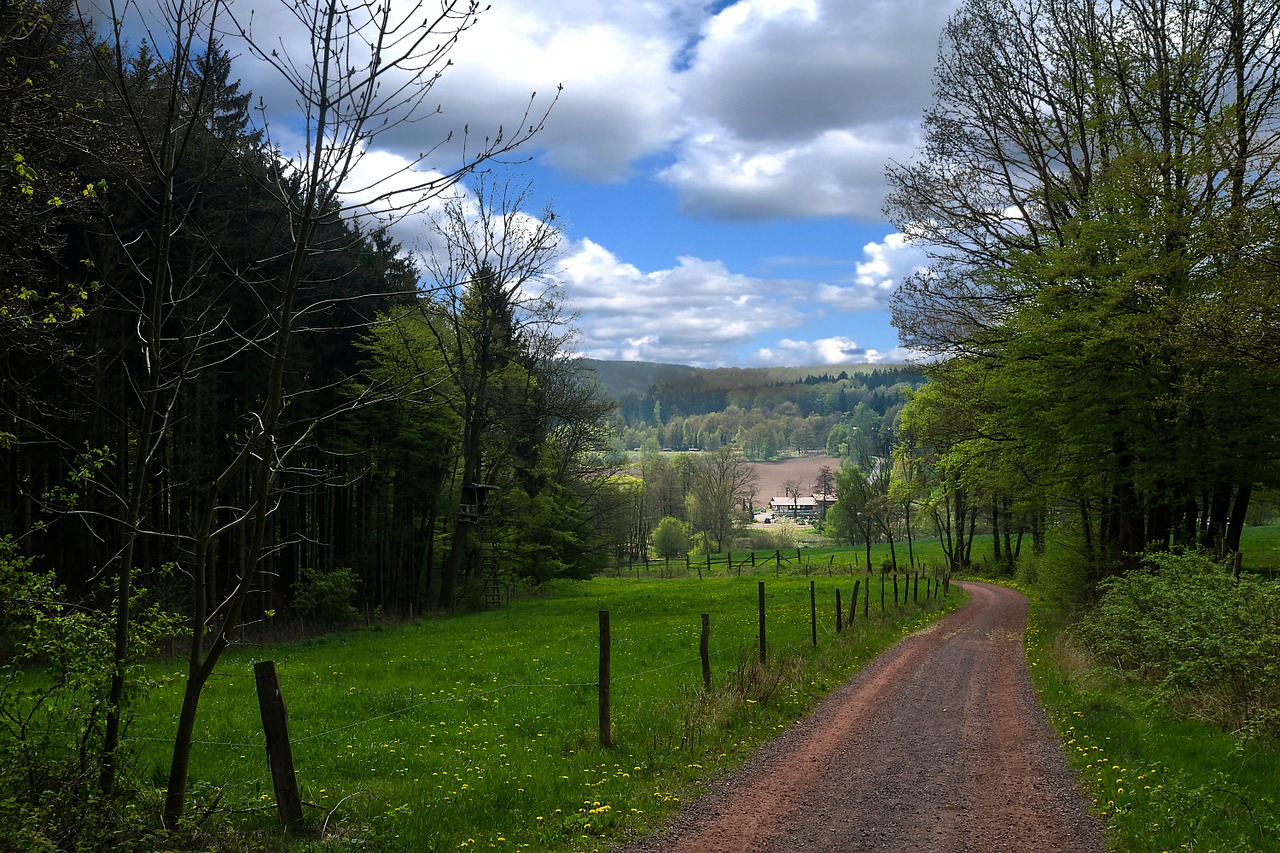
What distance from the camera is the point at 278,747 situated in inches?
246

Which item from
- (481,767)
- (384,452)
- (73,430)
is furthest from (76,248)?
(481,767)

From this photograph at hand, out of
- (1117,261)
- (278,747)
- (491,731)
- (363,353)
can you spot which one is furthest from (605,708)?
(363,353)

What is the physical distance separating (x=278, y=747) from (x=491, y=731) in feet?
15.3

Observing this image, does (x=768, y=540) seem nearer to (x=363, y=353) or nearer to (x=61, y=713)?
(x=363, y=353)

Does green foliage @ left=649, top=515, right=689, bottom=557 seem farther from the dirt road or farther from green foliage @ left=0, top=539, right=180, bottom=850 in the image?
green foliage @ left=0, top=539, right=180, bottom=850

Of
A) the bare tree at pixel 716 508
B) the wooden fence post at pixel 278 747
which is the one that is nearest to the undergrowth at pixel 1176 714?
the wooden fence post at pixel 278 747

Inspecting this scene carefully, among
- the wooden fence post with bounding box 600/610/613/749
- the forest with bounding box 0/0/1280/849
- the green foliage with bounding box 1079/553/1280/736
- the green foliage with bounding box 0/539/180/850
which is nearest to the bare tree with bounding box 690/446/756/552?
the forest with bounding box 0/0/1280/849

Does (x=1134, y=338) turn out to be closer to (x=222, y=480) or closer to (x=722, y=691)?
(x=722, y=691)

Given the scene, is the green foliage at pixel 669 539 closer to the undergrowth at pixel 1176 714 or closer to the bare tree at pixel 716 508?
the bare tree at pixel 716 508

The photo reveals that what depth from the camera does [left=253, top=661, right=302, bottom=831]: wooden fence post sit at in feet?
20.4

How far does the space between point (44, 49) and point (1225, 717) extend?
15.0 metres

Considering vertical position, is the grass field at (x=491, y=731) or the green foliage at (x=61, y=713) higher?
the green foliage at (x=61, y=713)

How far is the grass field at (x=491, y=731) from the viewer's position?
6910mm

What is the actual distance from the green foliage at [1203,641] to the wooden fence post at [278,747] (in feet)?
31.8
